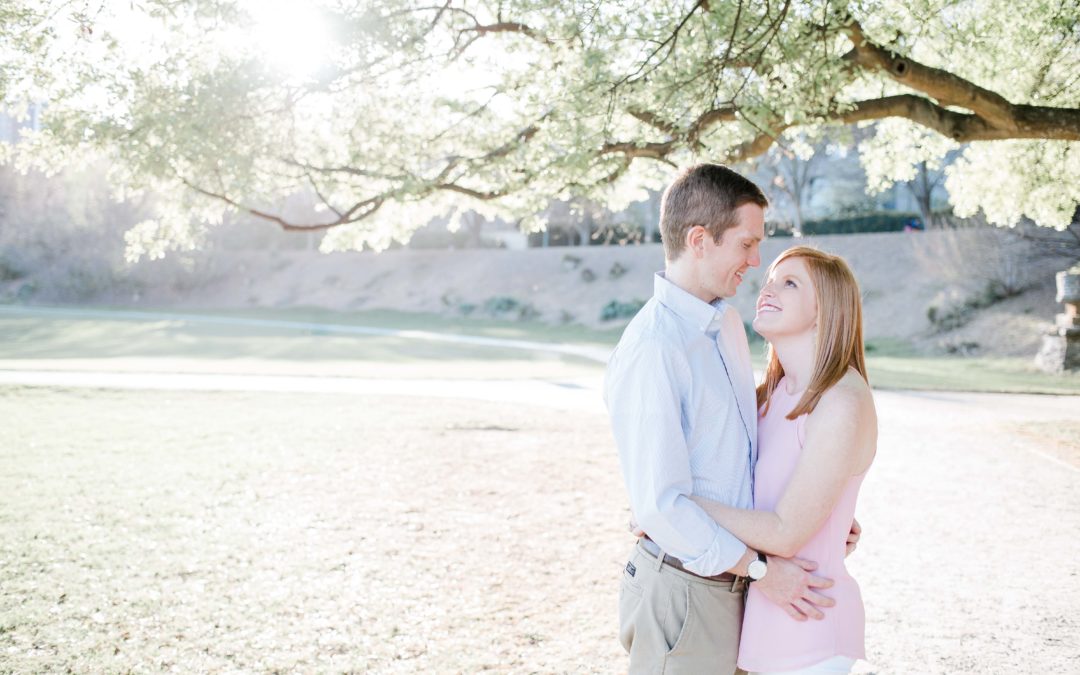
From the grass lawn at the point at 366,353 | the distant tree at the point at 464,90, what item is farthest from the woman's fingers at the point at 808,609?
the grass lawn at the point at 366,353

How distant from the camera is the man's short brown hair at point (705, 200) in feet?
Answer: 8.12

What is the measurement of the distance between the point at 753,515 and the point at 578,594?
156 inches

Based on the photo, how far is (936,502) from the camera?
8.62 meters

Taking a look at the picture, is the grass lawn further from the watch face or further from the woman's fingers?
the watch face

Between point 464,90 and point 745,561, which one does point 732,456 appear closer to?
point 745,561

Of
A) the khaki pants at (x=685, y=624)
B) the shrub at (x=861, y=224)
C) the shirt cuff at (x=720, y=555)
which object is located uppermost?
the shrub at (x=861, y=224)

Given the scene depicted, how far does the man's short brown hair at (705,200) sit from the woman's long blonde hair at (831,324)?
0.21m

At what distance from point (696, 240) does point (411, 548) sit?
5.23 m

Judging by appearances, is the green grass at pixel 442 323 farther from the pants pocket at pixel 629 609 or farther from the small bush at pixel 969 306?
the pants pocket at pixel 629 609

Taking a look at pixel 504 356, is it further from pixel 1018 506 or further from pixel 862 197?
pixel 862 197

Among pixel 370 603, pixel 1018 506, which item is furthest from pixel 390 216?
pixel 1018 506

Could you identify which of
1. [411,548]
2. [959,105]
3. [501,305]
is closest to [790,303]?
[411,548]

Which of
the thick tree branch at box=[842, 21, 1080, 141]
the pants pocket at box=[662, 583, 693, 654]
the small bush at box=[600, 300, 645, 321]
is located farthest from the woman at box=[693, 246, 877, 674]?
the small bush at box=[600, 300, 645, 321]

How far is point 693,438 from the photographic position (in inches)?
95.2
